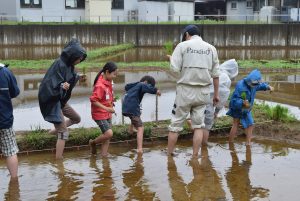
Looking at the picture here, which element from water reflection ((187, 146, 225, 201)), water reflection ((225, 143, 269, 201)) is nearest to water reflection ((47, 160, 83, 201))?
water reflection ((187, 146, 225, 201))

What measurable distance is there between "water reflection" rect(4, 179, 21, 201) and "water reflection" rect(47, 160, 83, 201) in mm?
371

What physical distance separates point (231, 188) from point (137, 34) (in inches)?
1190

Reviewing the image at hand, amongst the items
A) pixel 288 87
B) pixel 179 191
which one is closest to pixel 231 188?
pixel 179 191

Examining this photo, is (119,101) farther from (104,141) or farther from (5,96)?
(5,96)

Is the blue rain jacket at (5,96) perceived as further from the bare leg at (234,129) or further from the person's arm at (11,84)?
the bare leg at (234,129)

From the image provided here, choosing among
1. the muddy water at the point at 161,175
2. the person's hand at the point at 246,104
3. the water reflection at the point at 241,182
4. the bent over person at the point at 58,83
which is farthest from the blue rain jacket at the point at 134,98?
the water reflection at the point at 241,182

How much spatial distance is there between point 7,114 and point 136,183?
1.74 meters

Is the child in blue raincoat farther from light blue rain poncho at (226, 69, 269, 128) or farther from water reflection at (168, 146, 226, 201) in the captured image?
water reflection at (168, 146, 226, 201)

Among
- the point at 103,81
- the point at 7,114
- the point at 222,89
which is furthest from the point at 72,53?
the point at 222,89

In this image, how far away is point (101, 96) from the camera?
20.2 ft

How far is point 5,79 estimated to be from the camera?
5.08 m

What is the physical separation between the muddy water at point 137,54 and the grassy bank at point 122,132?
18.1m

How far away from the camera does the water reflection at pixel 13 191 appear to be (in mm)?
4793

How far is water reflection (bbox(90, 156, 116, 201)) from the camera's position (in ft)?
16.1
